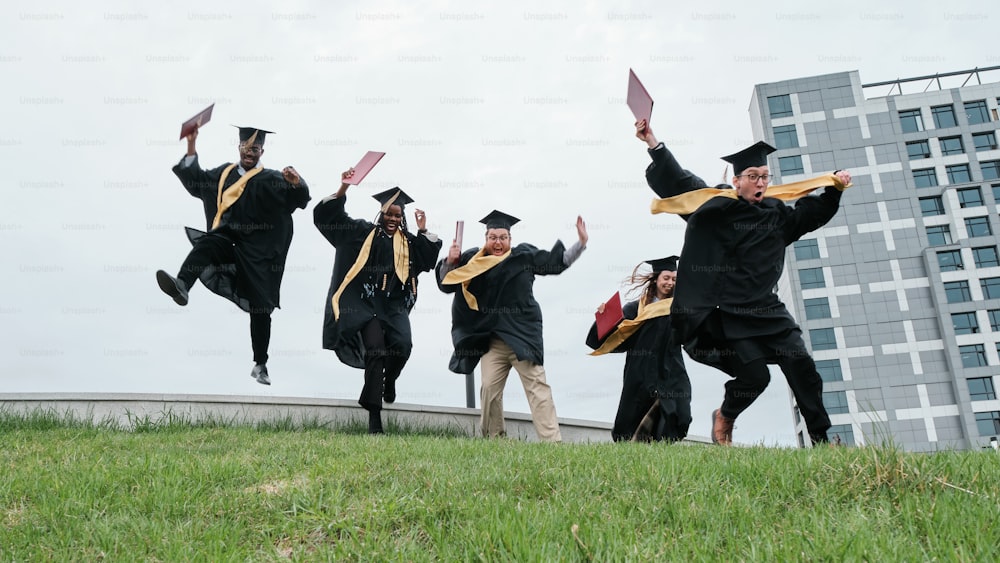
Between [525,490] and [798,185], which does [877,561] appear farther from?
[798,185]

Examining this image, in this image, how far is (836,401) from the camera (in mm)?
56656

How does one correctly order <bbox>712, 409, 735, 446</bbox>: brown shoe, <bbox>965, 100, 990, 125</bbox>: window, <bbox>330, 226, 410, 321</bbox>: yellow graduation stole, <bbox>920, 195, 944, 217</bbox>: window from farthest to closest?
1. <bbox>965, 100, 990, 125</bbox>: window
2. <bbox>920, 195, 944, 217</bbox>: window
3. <bbox>330, 226, 410, 321</bbox>: yellow graduation stole
4. <bbox>712, 409, 735, 446</bbox>: brown shoe

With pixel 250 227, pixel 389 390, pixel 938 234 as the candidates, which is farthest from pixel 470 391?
pixel 938 234

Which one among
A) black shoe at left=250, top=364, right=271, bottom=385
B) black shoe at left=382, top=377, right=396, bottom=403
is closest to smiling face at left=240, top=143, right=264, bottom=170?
black shoe at left=250, top=364, right=271, bottom=385

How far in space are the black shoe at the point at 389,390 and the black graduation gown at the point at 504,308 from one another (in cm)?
67

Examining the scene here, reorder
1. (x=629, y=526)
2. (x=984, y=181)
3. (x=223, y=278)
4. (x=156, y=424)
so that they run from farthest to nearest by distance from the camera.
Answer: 1. (x=984, y=181)
2. (x=223, y=278)
3. (x=156, y=424)
4. (x=629, y=526)

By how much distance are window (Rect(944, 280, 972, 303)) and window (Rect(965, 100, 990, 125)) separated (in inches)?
498

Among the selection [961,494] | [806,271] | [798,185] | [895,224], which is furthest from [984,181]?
[961,494]

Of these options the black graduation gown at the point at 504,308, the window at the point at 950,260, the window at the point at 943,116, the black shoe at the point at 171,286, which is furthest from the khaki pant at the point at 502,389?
the window at the point at 943,116

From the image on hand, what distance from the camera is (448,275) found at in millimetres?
8820

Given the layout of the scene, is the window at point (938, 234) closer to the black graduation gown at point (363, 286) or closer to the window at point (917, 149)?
the window at point (917, 149)

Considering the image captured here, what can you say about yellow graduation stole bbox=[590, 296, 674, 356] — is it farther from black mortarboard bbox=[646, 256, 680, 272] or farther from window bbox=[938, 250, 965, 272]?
window bbox=[938, 250, 965, 272]

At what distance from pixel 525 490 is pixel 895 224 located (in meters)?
63.2

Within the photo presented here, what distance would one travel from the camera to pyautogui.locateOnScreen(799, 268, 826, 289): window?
59.6 metres
